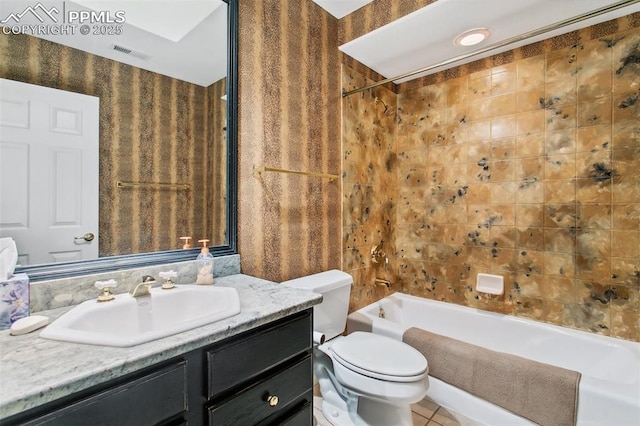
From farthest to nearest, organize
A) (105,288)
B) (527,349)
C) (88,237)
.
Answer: (527,349)
(88,237)
(105,288)

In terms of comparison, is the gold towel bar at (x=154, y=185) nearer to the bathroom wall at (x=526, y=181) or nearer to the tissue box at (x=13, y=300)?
the tissue box at (x=13, y=300)

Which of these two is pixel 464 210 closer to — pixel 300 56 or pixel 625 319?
pixel 625 319

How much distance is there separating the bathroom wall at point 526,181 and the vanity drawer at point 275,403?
1192 mm

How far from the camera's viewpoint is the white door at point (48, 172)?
100 cm

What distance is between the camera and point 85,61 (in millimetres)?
1148

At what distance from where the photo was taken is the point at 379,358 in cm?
144

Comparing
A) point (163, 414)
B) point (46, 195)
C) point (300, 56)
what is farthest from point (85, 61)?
point (163, 414)

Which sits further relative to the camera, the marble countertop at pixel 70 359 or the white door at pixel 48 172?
the white door at pixel 48 172

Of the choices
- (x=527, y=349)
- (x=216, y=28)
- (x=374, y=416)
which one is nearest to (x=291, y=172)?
(x=216, y=28)

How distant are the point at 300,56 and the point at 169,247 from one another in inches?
54.8

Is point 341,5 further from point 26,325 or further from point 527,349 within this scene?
point 527,349

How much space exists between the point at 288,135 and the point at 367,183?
87cm

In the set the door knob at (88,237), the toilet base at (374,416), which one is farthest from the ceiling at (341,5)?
the toilet base at (374,416)

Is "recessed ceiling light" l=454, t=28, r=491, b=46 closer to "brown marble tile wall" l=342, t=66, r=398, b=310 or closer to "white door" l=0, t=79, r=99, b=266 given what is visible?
"brown marble tile wall" l=342, t=66, r=398, b=310
